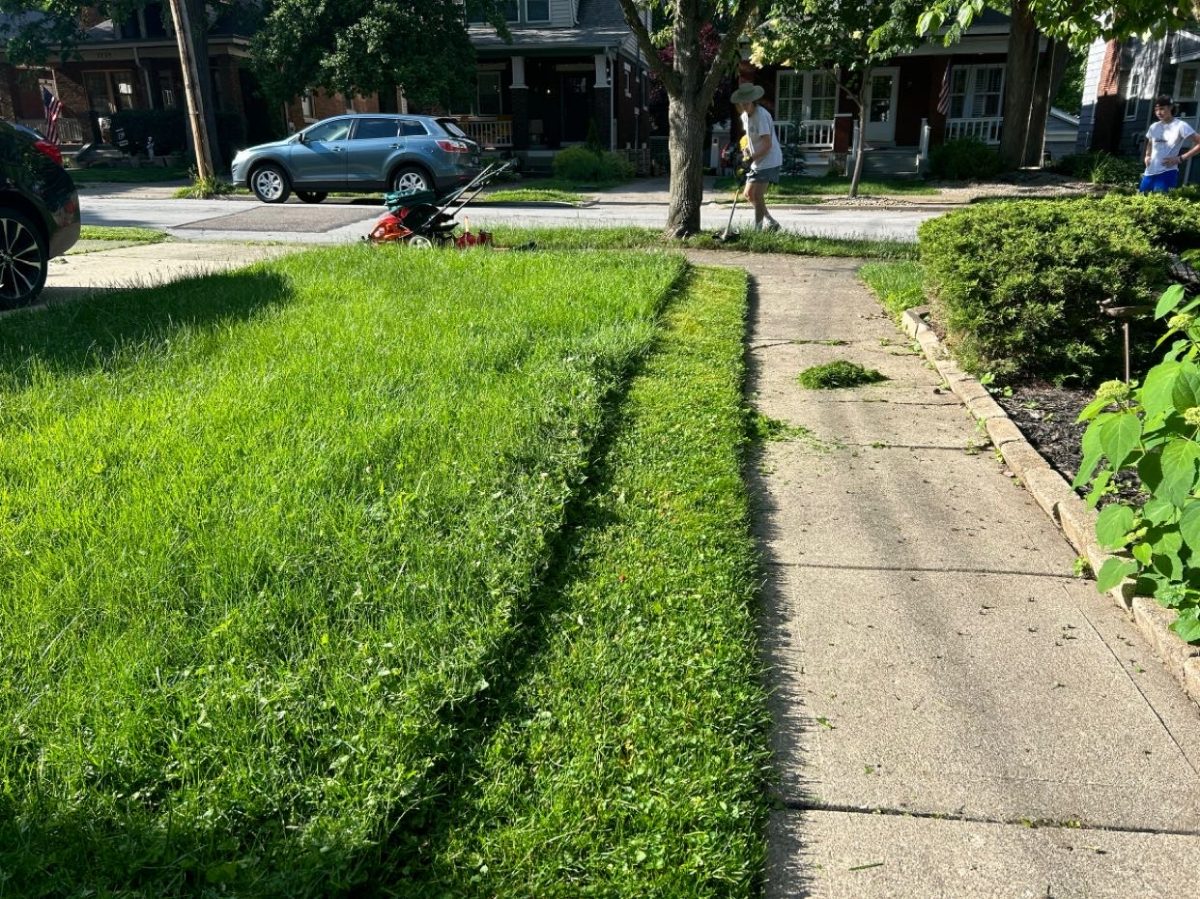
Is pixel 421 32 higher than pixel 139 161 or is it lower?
higher

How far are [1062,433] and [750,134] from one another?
8.07m

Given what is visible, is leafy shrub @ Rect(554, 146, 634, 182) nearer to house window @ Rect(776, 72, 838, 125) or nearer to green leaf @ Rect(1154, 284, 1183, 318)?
house window @ Rect(776, 72, 838, 125)

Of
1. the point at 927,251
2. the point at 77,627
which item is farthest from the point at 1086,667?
the point at 927,251

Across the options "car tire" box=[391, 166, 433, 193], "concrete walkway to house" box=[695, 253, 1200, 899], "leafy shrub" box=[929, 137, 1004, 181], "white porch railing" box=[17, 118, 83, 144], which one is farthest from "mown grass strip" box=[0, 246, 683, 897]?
"white porch railing" box=[17, 118, 83, 144]

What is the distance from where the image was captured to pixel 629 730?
2.63m

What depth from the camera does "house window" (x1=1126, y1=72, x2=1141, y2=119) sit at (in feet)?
81.8

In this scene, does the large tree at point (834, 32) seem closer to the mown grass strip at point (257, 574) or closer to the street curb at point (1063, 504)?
the street curb at point (1063, 504)

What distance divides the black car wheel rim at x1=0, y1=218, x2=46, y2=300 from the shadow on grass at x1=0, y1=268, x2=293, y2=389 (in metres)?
0.49

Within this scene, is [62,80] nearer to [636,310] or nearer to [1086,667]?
[636,310]

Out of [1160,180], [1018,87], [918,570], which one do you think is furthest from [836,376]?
[1018,87]

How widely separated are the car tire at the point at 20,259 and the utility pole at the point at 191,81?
13163 millimetres

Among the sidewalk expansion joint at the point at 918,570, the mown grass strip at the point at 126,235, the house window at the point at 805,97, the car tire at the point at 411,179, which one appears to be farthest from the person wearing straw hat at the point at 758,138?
the house window at the point at 805,97

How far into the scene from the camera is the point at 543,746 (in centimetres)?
256

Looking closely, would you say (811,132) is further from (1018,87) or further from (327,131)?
(327,131)
